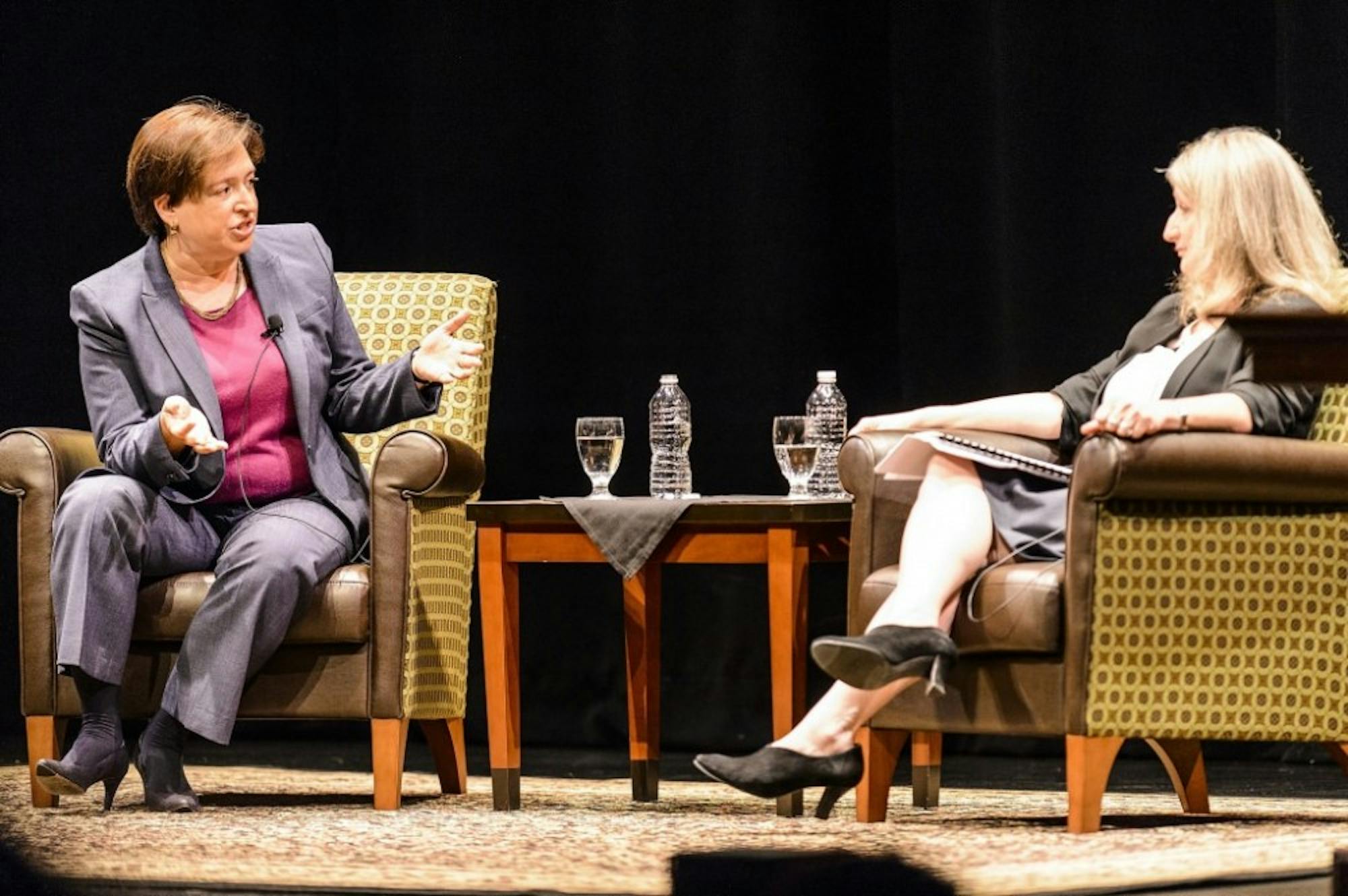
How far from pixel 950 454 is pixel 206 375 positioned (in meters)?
1.37

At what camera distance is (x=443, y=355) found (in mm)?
3580

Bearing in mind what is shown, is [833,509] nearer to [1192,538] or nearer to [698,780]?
[1192,538]

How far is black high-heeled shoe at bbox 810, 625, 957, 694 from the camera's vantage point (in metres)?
2.85

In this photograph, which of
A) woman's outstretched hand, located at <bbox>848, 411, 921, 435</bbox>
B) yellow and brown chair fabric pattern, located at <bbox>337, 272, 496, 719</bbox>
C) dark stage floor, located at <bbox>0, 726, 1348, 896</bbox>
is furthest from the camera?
dark stage floor, located at <bbox>0, 726, 1348, 896</bbox>

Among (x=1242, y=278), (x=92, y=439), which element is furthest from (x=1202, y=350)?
(x=92, y=439)

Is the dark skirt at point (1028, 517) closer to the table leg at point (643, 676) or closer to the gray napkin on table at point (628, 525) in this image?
the gray napkin on table at point (628, 525)

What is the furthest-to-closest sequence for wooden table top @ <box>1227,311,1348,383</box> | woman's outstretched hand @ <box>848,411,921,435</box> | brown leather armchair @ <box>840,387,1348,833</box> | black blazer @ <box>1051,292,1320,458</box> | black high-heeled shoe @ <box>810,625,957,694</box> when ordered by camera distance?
woman's outstretched hand @ <box>848,411,921,435</box>
black blazer @ <box>1051,292,1320,458</box>
brown leather armchair @ <box>840,387,1348,833</box>
black high-heeled shoe @ <box>810,625,957,694</box>
wooden table top @ <box>1227,311,1348,383</box>

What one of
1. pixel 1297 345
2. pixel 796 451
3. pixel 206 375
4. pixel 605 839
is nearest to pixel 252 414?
pixel 206 375

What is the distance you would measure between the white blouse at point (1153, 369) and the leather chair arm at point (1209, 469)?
0.99 ft

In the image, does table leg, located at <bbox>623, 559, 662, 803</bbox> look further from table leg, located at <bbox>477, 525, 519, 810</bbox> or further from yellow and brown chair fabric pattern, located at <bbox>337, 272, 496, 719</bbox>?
yellow and brown chair fabric pattern, located at <bbox>337, 272, 496, 719</bbox>

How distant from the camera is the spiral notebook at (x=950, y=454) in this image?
10.4 ft

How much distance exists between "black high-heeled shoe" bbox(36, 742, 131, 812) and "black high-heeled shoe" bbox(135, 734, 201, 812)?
4cm

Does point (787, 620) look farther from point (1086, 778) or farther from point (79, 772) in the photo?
point (79, 772)

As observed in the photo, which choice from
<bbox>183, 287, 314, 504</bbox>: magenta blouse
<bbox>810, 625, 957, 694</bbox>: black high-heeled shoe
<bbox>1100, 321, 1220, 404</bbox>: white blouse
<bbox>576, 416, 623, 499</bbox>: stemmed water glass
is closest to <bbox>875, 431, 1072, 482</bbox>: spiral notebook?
<bbox>1100, 321, 1220, 404</bbox>: white blouse
